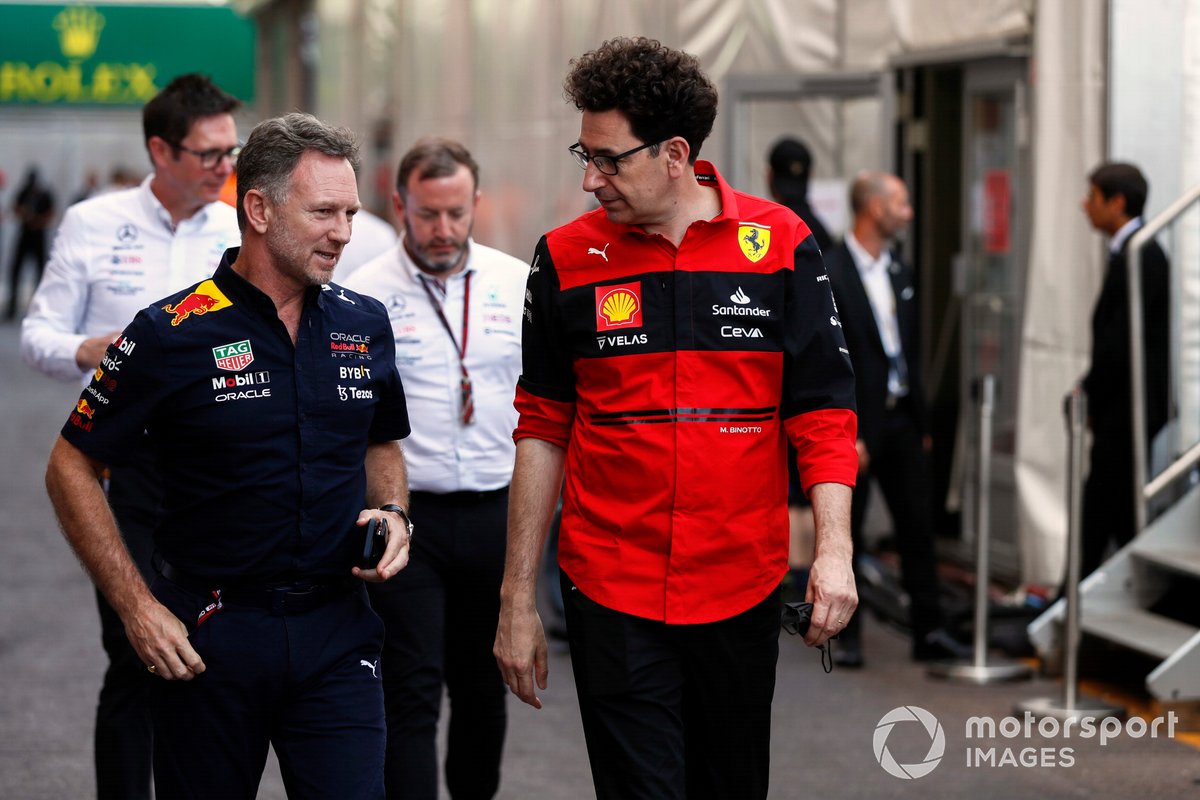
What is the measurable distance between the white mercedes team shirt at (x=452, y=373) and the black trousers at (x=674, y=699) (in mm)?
1167

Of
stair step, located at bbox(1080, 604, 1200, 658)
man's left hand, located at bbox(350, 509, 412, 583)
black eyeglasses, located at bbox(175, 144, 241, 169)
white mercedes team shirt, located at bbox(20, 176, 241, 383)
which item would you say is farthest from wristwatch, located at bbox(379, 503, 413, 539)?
stair step, located at bbox(1080, 604, 1200, 658)

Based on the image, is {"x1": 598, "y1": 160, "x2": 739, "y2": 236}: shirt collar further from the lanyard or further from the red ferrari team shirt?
the lanyard

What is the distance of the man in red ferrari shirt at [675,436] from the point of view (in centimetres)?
360

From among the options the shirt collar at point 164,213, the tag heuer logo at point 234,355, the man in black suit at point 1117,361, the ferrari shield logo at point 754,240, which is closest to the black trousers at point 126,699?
the shirt collar at point 164,213

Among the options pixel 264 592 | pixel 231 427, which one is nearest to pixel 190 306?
pixel 231 427

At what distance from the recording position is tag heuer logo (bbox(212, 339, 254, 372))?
11.7ft

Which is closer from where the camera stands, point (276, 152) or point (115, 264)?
point (276, 152)

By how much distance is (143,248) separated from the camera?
5219mm

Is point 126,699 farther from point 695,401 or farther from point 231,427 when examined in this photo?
point 695,401

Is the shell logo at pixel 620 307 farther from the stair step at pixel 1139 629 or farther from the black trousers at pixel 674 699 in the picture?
the stair step at pixel 1139 629

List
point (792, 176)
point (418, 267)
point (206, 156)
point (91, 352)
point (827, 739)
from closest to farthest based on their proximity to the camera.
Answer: point (91, 352) < point (418, 267) < point (206, 156) < point (827, 739) < point (792, 176)

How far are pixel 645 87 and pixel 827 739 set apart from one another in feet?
12.2

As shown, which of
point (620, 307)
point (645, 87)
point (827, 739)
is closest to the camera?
point (645, 87)

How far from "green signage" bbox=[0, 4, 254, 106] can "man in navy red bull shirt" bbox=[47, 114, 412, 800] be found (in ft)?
95.1
